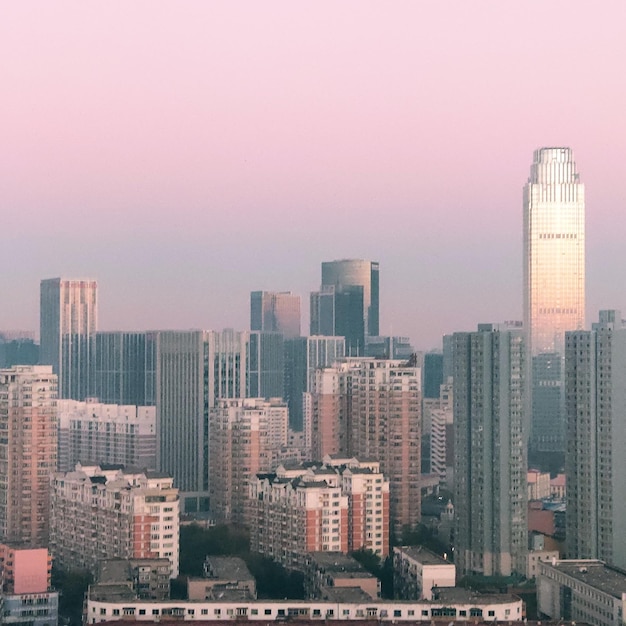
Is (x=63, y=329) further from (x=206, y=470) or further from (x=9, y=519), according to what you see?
(x=9, y=519)

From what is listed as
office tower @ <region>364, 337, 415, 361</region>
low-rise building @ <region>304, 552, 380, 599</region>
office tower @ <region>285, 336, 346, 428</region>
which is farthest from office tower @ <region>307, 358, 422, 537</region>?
office tower @ <region>285, 336, 346, 428</region>

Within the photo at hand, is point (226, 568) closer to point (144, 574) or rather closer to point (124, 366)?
point (144, 574)

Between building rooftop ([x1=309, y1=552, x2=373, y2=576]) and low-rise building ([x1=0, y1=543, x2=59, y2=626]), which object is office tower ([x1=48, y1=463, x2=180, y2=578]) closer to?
low-rise building ([x1=0, y1=543, x2=59, y2=626])

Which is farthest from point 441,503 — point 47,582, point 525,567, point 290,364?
point 290,364

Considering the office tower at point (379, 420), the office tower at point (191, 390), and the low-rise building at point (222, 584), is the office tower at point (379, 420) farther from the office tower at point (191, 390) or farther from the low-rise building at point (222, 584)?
the low-rise building at point (222, 584)

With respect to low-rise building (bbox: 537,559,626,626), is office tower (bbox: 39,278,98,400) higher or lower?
higher

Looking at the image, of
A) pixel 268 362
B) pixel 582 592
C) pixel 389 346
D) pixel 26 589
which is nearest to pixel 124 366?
pixel 268 362
